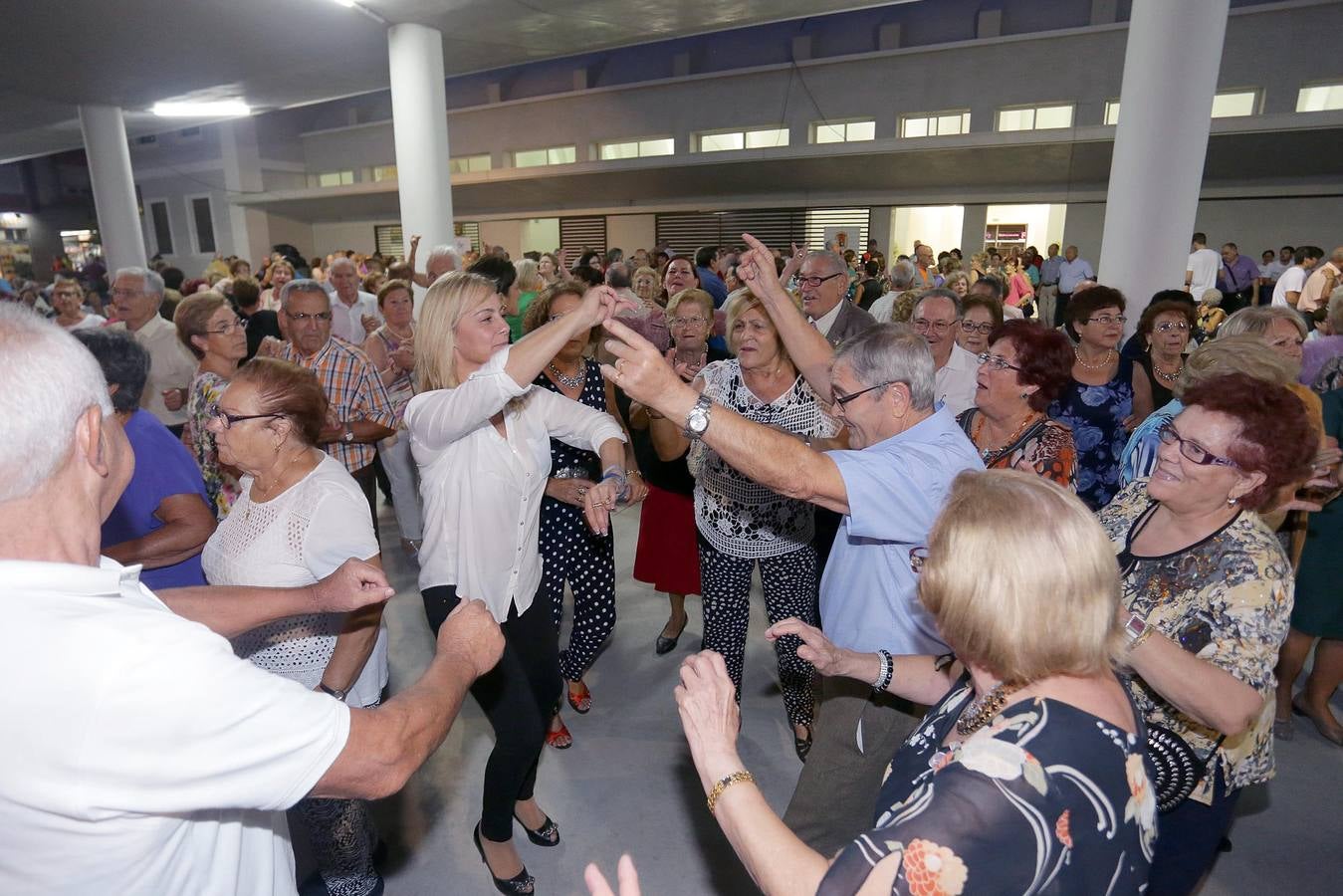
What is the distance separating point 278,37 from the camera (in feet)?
29.5

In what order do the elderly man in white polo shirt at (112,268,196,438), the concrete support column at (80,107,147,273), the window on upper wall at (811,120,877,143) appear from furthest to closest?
the window on upper wall at (811,120,877,143), the concrete support column at (80,107,147,273), the elderly man in white polo shirt at (112,268,196,438)

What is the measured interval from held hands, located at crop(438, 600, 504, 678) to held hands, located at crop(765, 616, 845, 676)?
1.95 ft

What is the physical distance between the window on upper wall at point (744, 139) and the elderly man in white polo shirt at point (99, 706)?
16.4 m

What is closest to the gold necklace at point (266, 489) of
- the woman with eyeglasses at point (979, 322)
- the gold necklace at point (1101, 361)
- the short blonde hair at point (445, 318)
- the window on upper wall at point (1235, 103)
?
the short blonde hair at point (445, 318)

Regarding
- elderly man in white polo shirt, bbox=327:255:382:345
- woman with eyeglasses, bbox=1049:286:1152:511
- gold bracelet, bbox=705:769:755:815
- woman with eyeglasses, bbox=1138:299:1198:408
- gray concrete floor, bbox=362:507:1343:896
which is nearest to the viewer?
gold bracelet, bbox=705:769:755:815

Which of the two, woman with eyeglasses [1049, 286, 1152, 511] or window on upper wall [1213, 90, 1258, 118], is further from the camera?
Answer: window on upper wall [1213, 90, 1258, 118]

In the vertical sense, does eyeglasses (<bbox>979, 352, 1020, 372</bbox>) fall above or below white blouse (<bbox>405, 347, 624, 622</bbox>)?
above

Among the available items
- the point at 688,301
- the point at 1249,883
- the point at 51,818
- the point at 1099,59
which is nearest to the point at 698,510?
the point at 688,301

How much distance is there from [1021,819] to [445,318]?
1947mm

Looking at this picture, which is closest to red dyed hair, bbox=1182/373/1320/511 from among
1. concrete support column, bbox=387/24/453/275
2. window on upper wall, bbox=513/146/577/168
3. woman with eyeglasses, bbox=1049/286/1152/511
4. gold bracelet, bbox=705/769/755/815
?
gold bracelet, bbox=705/769/755/815

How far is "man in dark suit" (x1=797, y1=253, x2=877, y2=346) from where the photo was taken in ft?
13.3

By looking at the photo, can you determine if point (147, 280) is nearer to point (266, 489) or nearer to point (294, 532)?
point (266, 489)

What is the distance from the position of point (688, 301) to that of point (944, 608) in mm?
3001

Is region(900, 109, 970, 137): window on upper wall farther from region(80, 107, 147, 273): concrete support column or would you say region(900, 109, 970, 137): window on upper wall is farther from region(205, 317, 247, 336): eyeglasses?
region(80, 107, 147, 273): concrete support column
